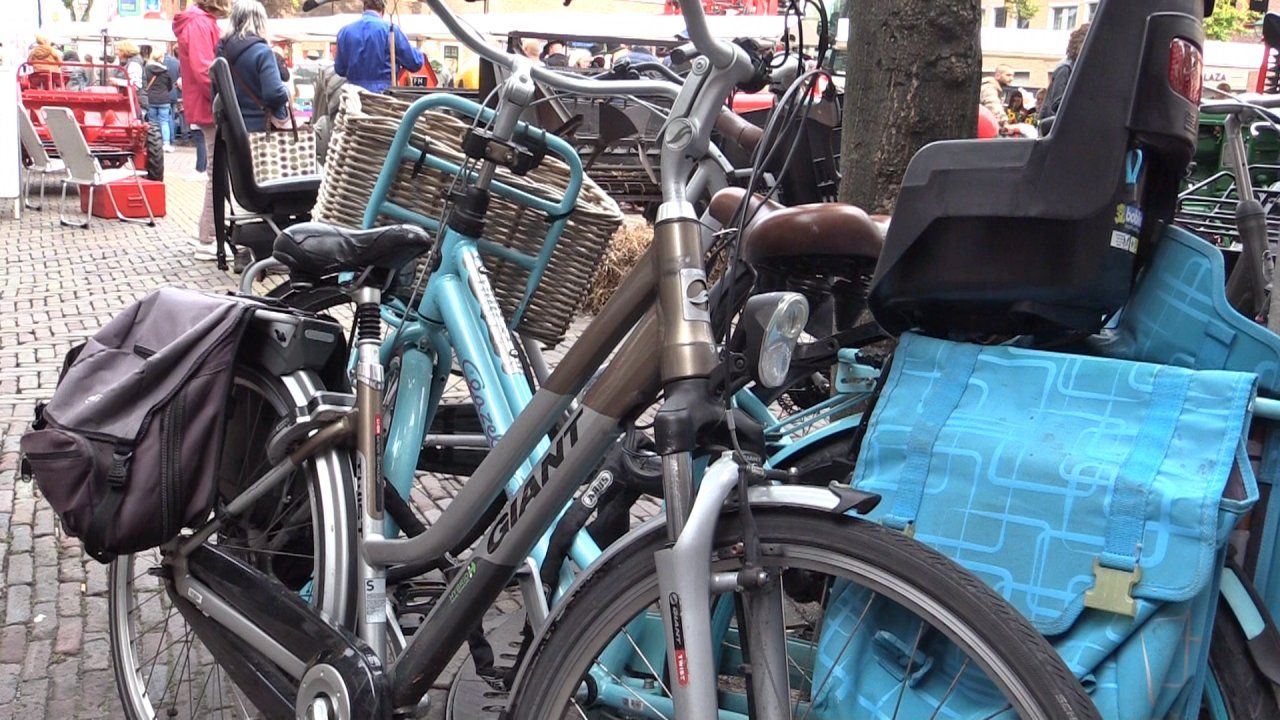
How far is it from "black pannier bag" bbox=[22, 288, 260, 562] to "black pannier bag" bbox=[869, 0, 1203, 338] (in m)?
1.40

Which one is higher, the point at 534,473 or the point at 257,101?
the point at 257,101

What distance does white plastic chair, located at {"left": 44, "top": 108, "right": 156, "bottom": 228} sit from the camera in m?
11.6

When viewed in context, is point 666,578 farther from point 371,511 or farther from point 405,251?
point 405,251

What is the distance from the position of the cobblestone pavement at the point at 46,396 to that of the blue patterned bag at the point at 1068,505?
1.55 m

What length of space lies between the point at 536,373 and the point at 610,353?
1.40 meters

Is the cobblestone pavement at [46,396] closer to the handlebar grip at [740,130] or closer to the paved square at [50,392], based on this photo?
the paved square at [50,392]

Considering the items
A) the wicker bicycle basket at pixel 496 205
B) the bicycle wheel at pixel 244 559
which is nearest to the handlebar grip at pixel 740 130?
the wicker bicycle basket at pixel 496 205

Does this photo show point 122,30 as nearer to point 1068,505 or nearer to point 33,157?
point 33,157

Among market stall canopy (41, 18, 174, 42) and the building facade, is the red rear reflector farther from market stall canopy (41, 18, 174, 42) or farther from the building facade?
the building facade

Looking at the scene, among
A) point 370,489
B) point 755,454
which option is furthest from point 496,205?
point 755,454

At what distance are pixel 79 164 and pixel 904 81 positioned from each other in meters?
10.7

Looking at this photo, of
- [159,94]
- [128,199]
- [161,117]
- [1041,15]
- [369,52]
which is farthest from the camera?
[1041,15]

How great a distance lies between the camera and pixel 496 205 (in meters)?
3.25

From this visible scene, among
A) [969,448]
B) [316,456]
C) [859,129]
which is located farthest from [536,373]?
[969,448]
